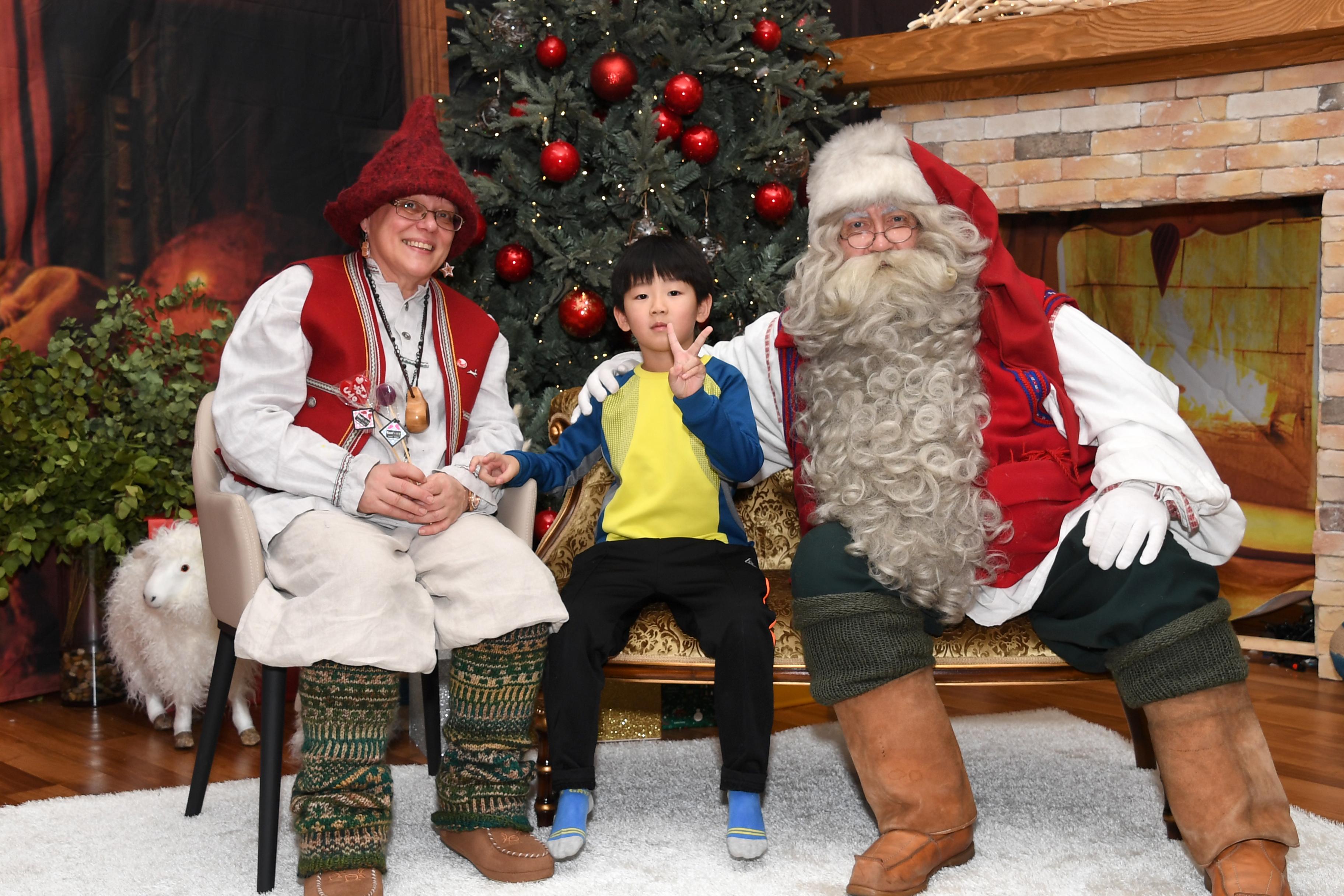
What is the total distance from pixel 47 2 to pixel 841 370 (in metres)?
2.72

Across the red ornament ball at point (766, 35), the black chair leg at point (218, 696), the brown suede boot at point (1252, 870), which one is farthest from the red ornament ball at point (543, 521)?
the brown suede boot at point (1252, 870)

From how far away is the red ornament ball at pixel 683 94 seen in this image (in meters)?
3.48

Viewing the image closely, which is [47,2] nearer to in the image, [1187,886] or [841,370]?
[841,370]

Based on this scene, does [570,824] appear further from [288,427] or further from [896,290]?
[896,290]

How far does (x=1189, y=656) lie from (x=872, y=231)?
104 cm

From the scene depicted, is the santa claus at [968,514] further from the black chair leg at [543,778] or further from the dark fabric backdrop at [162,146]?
the dark fabric backdrop at [162,146]

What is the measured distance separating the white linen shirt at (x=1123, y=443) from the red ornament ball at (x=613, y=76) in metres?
1.62

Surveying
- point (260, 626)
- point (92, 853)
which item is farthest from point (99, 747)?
point (260, 626)

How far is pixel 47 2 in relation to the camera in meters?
3.52

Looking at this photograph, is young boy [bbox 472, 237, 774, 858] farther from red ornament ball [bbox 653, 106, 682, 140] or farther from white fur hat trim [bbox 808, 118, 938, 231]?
red ornament ball [bbox 653, 106, 682, 140]

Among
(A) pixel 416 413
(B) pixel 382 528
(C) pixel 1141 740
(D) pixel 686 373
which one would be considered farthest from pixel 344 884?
(C) pixel 1141 740

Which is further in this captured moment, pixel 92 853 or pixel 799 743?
pixel 799 743

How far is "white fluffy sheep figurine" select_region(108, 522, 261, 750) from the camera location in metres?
3.22

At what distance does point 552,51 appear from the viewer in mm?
3514
